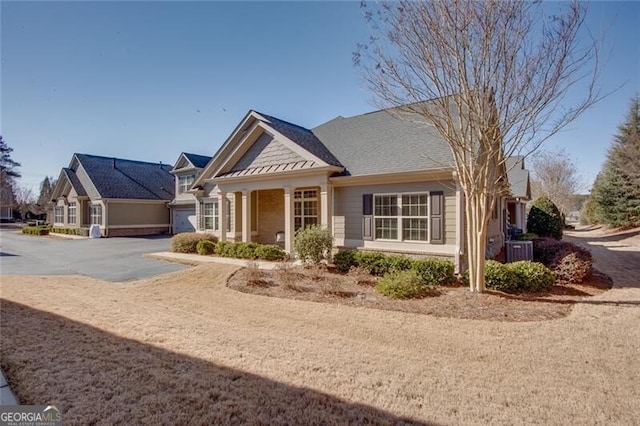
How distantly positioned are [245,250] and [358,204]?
17.8 ft

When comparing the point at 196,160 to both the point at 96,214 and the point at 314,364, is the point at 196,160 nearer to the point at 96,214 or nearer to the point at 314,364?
the point at 96,214

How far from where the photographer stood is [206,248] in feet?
51.4

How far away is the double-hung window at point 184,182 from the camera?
25.8m

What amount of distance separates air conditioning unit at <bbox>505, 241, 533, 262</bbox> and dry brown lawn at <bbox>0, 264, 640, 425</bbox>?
14.1ft

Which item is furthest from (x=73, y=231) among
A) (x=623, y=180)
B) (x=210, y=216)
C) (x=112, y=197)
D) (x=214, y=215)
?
(x=623, y=180)

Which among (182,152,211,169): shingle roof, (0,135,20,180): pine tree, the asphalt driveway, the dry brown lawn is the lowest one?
the dry brown lawn

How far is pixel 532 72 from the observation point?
7.49 meters

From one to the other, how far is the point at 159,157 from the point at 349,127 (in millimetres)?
29254

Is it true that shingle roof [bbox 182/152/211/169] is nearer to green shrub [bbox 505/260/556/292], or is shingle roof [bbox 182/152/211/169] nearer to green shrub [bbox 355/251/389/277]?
green shrub [bbox 355/251/389/277]

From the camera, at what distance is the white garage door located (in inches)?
1050

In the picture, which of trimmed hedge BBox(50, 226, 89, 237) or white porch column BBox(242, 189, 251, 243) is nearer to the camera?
white porch column BBox(242, 189, 251, 243)

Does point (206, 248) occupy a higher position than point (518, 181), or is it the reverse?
point (518, 181)

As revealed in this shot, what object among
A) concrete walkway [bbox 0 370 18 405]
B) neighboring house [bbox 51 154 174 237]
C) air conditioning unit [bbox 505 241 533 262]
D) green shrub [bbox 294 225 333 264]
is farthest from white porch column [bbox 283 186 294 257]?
neighboring house [bbox 51 154 174 237]

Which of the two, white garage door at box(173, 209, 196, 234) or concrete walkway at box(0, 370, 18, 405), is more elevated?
white garage door at box(173, 209, 196, 234)
